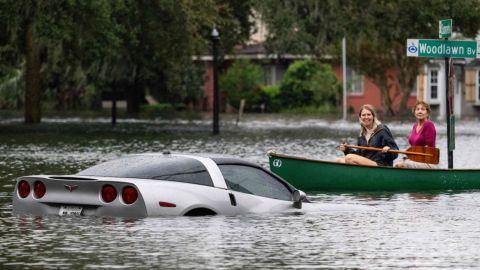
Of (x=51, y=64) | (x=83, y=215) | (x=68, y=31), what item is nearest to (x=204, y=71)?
(x=51, y=64)

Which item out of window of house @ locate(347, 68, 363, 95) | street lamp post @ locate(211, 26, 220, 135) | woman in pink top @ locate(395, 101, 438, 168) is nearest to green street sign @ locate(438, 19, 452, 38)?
woman in pink top @ locate(395, 101, 438, 168)

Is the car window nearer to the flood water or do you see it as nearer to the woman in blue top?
the flood water

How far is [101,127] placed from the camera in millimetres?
65125

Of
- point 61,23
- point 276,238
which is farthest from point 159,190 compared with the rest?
point 61,23

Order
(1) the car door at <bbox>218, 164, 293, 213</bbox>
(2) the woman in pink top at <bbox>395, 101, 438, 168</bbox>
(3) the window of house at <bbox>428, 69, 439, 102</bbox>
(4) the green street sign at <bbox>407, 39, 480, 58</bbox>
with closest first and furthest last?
(1) the car door at <bbox>218, 164, 293, 213</bbox>
(2) the woman in pink top at <bbox>395, 101, 438, 168</bbox>
(4) the green street sign at <bbox>407, 39, 480, 58</bbox>
(3) the window of house at <bbox>428, 69, 439, 102</bbox>

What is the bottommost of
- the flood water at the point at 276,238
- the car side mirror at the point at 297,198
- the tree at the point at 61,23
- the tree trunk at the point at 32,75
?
the flood water at the point at 276,238

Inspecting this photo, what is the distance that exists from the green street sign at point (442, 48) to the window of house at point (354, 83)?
66.1 meters

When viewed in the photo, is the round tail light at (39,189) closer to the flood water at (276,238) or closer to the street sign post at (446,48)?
the flood water at (276,238)

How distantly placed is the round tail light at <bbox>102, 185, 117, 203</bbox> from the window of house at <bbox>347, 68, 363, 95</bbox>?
3073 inches

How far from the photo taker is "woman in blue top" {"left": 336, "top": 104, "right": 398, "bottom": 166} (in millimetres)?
25486

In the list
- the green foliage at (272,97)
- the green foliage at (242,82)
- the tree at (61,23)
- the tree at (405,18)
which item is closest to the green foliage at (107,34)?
the tree at (61,23)

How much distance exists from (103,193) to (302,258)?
3.48 meters

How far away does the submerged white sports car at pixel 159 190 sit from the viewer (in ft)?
58.7

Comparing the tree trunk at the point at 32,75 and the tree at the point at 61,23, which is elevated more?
the tree at the point at 61,23
